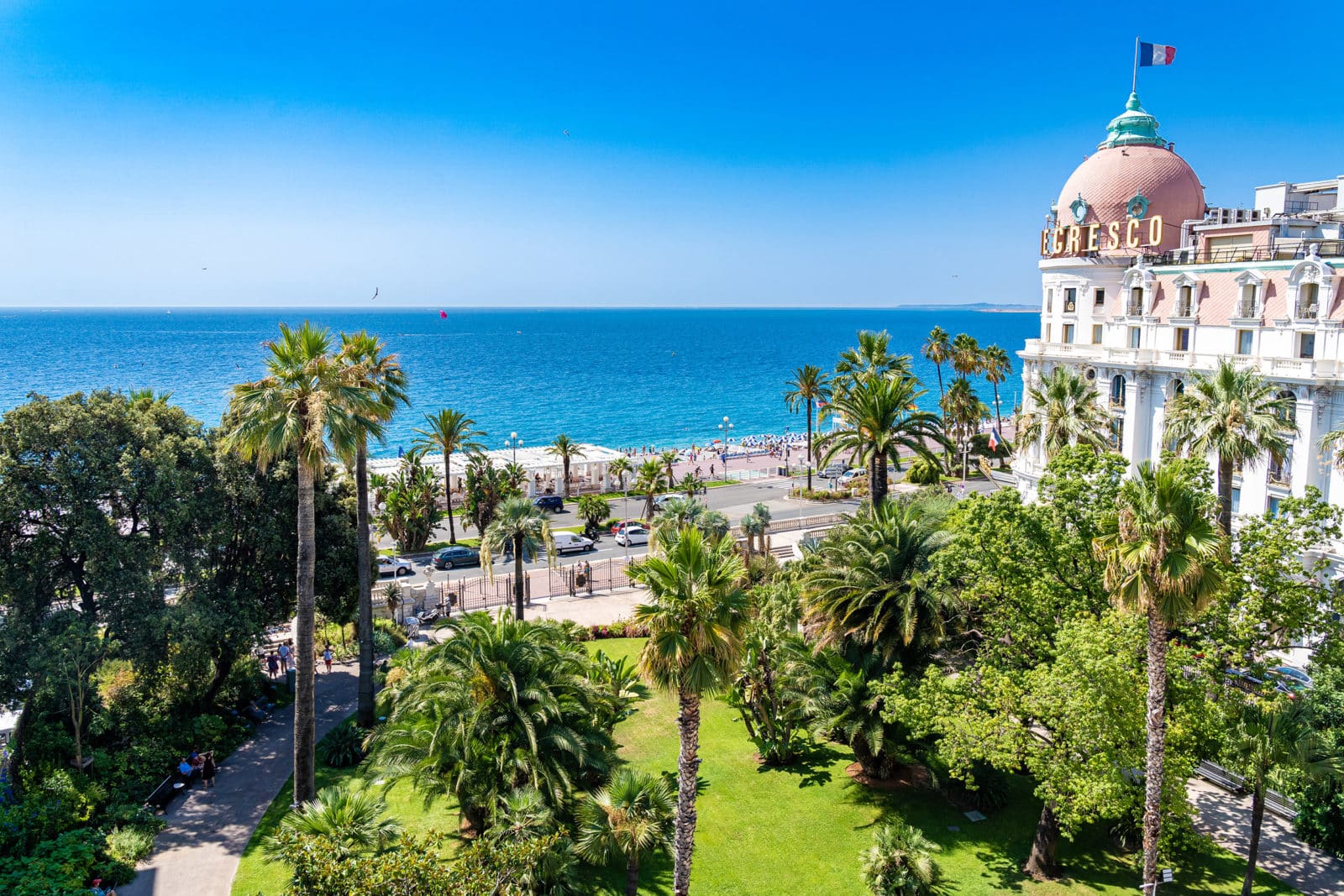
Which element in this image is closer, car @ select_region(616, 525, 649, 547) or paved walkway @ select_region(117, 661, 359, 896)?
paved walkway @ select_region(117, 661, 359, 896)

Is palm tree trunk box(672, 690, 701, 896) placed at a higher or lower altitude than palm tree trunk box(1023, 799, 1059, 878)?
higher

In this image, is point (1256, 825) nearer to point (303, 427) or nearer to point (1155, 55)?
point (303, 427)

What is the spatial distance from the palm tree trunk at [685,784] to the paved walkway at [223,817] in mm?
10816

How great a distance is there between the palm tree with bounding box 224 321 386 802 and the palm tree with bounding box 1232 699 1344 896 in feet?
70.0

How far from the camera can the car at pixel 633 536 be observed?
50.3 metres

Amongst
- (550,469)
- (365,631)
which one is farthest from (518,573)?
(550,469)

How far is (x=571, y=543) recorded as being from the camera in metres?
48.9

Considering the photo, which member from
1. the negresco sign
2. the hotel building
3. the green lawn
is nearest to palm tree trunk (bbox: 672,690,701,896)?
the green lawn

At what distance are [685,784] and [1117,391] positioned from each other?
35087mm

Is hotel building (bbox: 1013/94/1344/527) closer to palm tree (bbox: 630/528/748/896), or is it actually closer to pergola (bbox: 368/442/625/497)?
palm tree (bbox: 630/528/748/896)

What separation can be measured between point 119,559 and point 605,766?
15256mm

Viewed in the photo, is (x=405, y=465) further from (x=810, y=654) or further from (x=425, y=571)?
(x=810, y=654)

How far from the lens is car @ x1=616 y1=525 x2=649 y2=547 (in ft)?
165

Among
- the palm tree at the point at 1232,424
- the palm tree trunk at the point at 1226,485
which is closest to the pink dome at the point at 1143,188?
the palm tree at the point at 1232,424
